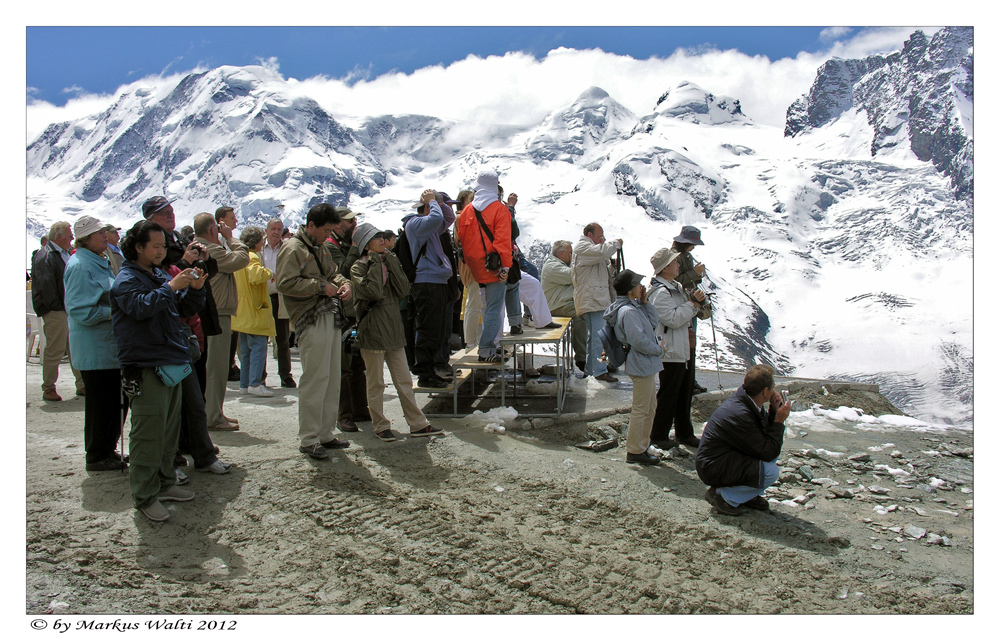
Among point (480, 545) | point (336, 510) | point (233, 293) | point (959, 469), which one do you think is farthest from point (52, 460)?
point (959, 469)

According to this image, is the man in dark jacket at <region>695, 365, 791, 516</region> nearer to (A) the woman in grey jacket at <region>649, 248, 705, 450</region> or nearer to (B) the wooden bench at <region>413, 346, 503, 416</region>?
(A) the woman in grey jacket at <region>649, 248, 705, 450</region>

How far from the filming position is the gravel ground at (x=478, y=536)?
3188 mm

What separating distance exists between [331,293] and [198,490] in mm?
1485

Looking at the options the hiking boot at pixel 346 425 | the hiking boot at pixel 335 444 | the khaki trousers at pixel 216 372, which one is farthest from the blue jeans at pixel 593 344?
the khaki trousers at pixel 216 372

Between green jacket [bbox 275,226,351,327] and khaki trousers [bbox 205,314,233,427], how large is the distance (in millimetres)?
1030

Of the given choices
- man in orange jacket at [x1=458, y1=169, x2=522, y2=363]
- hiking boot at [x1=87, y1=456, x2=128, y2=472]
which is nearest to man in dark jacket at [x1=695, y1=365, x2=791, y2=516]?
man in orange jacket at [x1=458, y1=169, x2=522, y2=363]

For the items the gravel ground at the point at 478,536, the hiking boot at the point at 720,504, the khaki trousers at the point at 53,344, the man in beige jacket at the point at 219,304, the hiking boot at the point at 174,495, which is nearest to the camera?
the gravel ground at the point at 478,536

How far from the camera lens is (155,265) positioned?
3.78 meters

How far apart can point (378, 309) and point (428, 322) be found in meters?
1.14

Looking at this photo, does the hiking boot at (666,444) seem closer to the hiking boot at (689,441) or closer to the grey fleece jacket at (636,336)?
the hiking boot at (689,441)

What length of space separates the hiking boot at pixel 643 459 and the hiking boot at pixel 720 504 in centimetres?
71

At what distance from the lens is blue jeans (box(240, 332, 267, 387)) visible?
682 centimetres

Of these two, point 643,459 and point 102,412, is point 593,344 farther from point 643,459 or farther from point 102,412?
point 102,412

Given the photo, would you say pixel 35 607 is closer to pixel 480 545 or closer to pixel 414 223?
pixel 480 545
